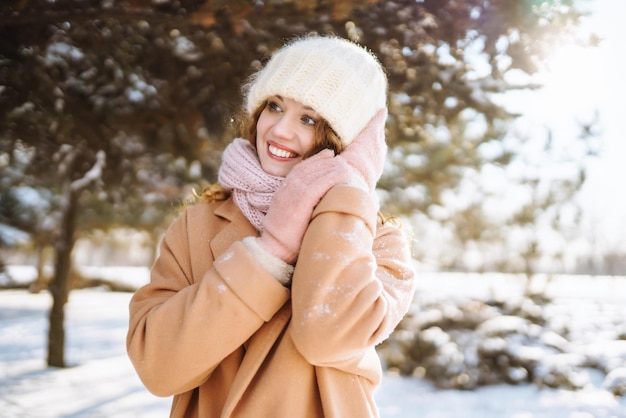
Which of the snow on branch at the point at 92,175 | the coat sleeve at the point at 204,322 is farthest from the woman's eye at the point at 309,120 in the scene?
the snow on branch at the point at 92,175

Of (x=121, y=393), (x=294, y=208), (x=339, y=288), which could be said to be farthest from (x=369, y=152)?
(x=121, y=393)

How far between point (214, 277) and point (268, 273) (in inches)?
5.2

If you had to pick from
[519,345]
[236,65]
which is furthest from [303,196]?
A: [519,345]

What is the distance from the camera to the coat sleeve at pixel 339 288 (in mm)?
1229

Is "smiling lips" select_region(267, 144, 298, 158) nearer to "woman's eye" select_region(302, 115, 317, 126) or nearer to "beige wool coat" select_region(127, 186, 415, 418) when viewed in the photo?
"woman's eye" select_region(302, 115, 317, 126)

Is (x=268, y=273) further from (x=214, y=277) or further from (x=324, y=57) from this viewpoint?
(x=324, y=57)

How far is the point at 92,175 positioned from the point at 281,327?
4968 mm

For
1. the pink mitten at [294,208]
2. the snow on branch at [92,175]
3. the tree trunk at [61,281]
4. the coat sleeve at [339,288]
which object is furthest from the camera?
the tree trunk at [61,281]

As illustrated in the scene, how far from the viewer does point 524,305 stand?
26.1 ft

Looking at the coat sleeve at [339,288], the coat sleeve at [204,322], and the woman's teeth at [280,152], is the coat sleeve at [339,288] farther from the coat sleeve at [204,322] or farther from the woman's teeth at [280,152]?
the woman's teeth at [280,152]

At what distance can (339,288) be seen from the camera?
125 centimetres

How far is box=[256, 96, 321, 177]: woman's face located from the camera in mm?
1573

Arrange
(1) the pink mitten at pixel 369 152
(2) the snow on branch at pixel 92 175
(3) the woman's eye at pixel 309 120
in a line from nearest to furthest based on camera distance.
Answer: (1) the pink mitten at pixel 369 152
(3) the woman's eye at pixel 309 120
(2) the snow on branch at pixel 92 175

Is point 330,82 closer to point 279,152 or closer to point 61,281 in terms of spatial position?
point 279,152
